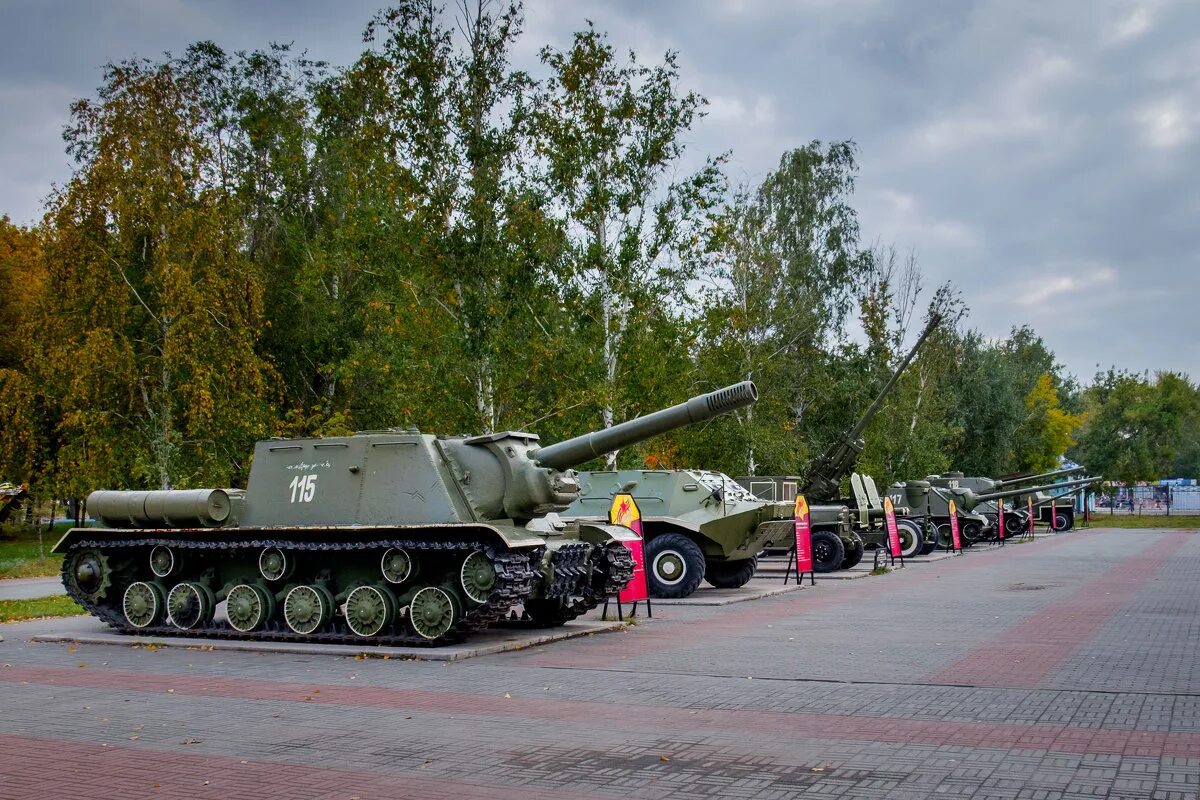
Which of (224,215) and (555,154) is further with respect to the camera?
(224,215)

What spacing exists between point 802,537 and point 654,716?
1393 centimetres

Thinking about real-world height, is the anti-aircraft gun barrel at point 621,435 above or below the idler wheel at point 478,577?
above

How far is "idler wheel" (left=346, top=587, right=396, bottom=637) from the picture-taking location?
14297mm

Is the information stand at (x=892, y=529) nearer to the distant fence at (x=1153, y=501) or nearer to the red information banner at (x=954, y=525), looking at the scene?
the red information banner at (x=954, y=525)

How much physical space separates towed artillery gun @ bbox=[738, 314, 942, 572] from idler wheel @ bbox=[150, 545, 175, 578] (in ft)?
37.8

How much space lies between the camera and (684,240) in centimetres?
2923

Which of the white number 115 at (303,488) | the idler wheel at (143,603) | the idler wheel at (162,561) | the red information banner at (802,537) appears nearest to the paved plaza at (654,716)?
the idler wheel at (143,603)

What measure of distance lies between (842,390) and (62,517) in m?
64.8

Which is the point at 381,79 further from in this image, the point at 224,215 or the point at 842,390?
the point at 842,390

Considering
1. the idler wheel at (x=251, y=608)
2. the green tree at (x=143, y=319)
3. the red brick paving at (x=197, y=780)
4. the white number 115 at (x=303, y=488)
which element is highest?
the green tree at (x=143, y=319)

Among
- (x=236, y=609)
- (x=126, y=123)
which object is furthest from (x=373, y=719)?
(x=126, y=123)

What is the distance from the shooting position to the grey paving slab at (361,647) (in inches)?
535

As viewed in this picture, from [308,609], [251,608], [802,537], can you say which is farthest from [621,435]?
[802,537]

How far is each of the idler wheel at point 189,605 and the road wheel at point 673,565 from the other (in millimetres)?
7780
